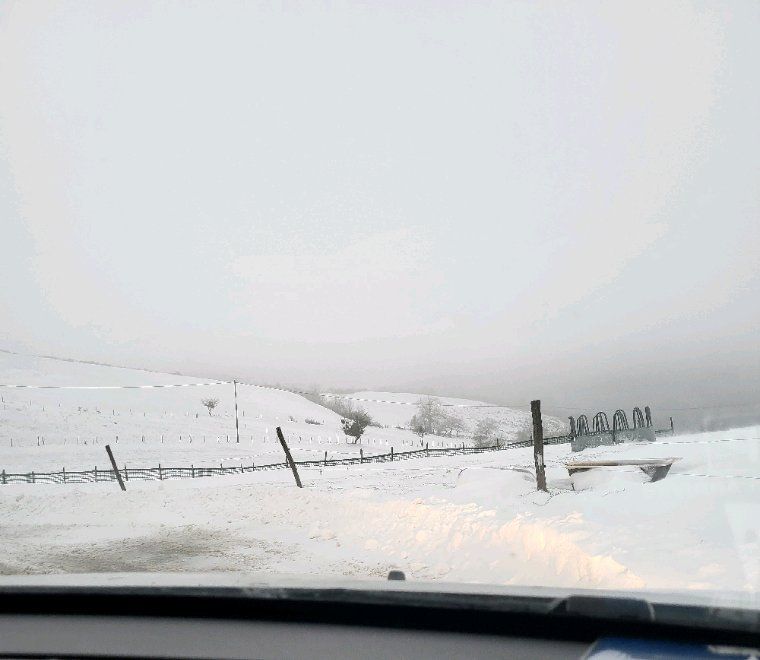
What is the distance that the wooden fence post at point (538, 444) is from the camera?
44.7 ft

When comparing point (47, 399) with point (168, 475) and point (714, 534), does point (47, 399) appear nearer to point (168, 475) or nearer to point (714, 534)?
point (168, 475)

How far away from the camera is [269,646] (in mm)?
2357

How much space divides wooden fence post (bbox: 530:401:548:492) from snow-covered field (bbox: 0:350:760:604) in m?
0.45

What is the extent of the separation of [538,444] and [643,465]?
3646mm

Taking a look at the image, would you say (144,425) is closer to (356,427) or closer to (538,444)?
(356,427)

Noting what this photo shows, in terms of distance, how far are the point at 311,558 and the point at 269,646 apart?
25.0 ft

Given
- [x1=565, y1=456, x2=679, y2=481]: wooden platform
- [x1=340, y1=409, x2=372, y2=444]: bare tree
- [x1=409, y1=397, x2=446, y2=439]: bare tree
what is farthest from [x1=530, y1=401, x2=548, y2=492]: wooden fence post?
[x1=340, y1=409, x2=372, y2=444]: bare tree

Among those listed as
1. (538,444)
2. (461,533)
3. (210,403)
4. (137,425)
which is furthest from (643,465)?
(210,403)

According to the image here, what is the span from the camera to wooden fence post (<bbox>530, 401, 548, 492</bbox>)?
13625mm

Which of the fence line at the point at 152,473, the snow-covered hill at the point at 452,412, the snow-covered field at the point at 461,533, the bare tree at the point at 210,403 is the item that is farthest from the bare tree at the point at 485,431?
the snow-covered field at the point at 461,533

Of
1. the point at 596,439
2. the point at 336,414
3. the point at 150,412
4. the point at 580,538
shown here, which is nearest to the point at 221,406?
the point at 150,412

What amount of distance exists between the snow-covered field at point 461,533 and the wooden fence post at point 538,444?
0.45 m

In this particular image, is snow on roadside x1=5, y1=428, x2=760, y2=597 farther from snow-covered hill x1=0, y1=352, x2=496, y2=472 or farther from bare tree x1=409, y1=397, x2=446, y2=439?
bare tree x1=409, y1=397, x2=446, y2=439

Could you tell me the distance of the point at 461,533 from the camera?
10289 millimetres
